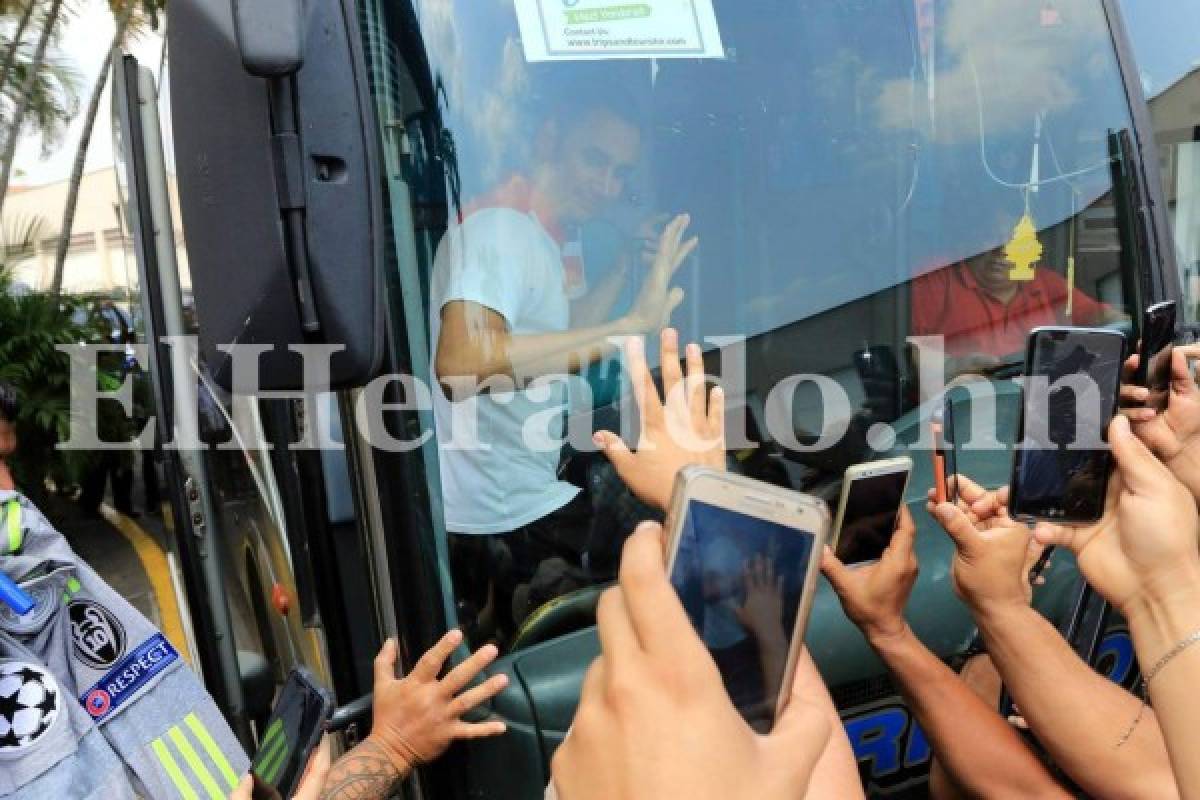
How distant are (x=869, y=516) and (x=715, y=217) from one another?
544 mm

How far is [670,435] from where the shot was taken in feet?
4.37

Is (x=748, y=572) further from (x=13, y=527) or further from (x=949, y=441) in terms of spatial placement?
(x=13, y=527)

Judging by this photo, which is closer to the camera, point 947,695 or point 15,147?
point 947,695

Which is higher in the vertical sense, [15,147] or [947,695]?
[15,147]

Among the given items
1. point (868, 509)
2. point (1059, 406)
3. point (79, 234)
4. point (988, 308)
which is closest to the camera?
point (1059, 406)

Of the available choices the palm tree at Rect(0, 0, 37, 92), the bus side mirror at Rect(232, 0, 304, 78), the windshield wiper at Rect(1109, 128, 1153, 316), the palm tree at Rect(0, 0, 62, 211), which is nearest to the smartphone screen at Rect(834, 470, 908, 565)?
the windshield wiper at Rect(1109, 128, 1153, 316)

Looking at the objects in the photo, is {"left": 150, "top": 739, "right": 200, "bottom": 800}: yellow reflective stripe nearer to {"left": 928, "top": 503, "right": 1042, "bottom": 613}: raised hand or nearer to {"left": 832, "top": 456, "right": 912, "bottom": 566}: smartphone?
{"left": 832, "top": 456, "right": 912, "bottom": 566}: smartphone

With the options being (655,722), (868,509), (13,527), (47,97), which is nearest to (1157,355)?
(868,509)

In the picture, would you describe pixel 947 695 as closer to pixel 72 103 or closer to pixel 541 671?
pixel 541 671

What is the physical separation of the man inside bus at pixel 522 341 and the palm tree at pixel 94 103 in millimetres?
6822

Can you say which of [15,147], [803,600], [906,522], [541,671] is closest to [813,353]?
[906,522]

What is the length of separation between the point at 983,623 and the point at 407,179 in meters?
1.07

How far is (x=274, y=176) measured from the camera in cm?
123

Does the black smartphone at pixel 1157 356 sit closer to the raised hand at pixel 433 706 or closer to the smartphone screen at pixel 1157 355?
the smartphone screen at pixel 1157 355
